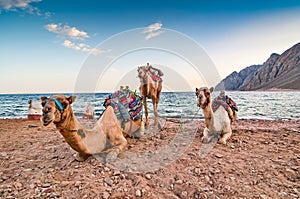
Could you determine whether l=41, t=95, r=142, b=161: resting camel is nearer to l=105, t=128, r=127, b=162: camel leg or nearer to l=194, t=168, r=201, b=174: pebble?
l=105, t=128, r=127, b=162: camel leg

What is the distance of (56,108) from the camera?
2.62 m

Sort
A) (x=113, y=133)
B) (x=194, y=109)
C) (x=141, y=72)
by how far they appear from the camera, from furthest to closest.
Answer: (x=194, y=109)
(x=141, y=72)
(x=113, y=133)

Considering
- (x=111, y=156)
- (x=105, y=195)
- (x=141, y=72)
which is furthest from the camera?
(x=141, y=72)

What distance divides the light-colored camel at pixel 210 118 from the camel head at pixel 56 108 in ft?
8.98

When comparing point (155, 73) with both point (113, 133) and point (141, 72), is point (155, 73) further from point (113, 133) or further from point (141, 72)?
point (113, 133)

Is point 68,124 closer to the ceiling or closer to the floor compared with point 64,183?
closer to the ceiling

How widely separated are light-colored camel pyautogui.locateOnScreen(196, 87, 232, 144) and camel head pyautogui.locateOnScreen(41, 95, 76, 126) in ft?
8.98

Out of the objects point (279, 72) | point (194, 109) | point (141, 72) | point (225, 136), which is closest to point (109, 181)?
point (225, 136)

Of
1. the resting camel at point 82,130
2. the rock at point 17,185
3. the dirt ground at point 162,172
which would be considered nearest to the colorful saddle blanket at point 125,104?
the resting camel at point 82,130

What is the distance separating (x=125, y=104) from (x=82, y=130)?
206 centimetres

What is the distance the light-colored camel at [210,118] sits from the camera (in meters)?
4.39

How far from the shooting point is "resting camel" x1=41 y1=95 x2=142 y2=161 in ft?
8.62

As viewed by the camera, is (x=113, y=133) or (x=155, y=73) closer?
(x=113, y=133)

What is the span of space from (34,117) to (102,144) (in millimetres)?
8585
